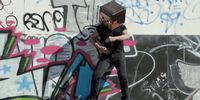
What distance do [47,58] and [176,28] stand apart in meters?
2.50

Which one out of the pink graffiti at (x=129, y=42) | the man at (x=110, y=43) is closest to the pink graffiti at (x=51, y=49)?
the man at (x=110, y=43)

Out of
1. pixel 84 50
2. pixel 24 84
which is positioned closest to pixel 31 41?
pixel 24 84

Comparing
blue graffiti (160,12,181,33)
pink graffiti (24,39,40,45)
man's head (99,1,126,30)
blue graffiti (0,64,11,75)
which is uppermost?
man's head (99,1,126,30)

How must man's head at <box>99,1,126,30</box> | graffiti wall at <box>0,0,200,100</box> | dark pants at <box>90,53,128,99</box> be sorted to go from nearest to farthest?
1. man's head at <box>99,1,126,30</box>
2. dark pants at <box>90,53,128,99</box>
3. graffiti wall at <box>0,0,200,100</box>

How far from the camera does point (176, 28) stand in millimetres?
9047

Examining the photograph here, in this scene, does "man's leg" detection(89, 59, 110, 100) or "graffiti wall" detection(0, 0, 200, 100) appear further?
"graffiti wall" detection(0, 0, 200, 100)

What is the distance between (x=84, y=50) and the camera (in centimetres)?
868

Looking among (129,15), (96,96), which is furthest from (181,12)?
(96,96)

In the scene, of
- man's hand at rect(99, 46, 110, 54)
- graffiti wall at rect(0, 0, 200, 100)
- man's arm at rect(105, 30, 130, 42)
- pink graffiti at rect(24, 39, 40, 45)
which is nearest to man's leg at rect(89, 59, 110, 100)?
man's hand at rect(99, 46, 110, 54)

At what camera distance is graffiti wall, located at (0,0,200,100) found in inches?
329

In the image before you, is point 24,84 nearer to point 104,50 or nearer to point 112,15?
point 104,50

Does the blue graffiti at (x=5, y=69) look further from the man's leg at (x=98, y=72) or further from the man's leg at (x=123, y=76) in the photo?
the man's leg at (x=123, y=76)

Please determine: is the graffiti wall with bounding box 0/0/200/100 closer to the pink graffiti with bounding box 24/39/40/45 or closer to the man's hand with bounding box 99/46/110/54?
the pink graffiti with bounding box 24/39/40/45

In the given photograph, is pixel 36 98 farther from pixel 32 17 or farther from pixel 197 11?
pixel 197 11
